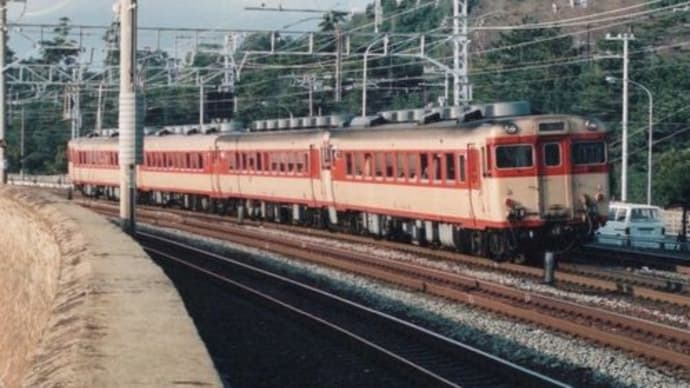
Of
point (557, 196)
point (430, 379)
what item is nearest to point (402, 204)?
point (557, 196)

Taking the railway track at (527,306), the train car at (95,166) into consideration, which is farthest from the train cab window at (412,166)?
the train car at (95,166)

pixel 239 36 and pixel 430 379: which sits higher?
pixel 239 36

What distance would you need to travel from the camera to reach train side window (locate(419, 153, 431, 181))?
26430 millimetres

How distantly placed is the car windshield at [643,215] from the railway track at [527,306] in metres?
11.2

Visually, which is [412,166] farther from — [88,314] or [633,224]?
[88,314]

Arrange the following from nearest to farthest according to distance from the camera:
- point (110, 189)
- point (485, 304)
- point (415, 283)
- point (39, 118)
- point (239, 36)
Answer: point (485, 304) → point (415, 283) → point (239, 36) → point (110, 189) → point (39, 118)

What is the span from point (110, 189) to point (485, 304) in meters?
40.5

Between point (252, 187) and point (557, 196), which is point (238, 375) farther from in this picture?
point (252, 187)

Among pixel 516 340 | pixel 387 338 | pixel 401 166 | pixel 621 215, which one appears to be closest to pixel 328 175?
pixel 401 166

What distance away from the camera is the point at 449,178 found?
25328mm

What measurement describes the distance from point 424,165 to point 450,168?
1389 mm

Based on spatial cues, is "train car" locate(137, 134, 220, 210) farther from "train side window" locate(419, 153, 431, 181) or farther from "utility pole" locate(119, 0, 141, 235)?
"train side window" locate(419, 153, 431, 181)

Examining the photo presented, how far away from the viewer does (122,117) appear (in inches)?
1072

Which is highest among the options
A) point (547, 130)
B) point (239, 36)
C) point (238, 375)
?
point (239, 36)
